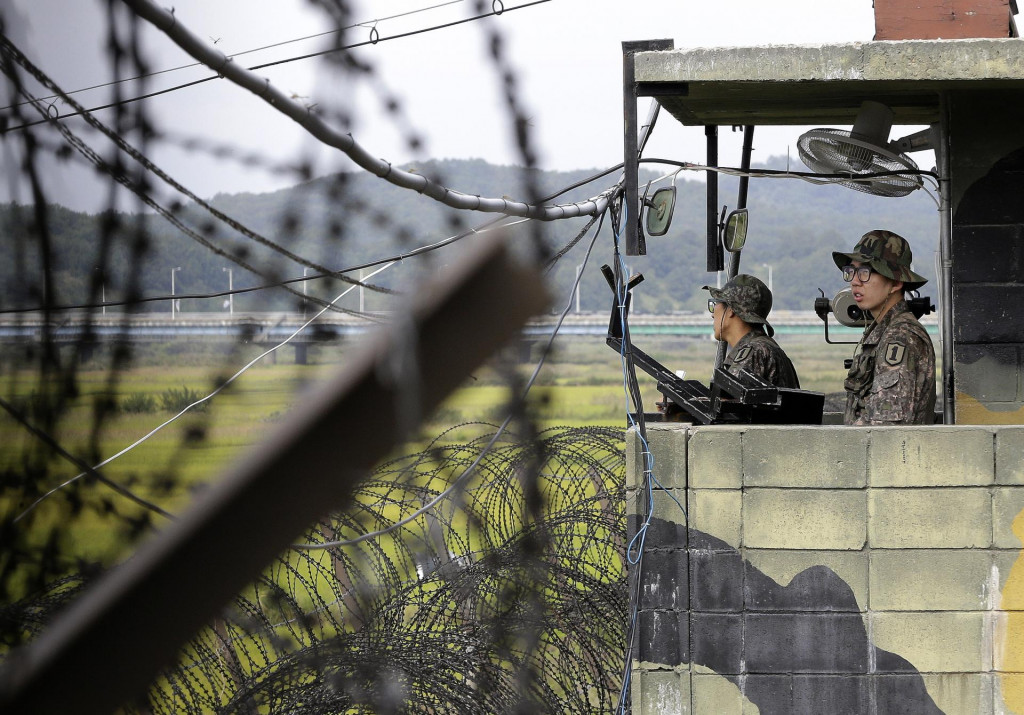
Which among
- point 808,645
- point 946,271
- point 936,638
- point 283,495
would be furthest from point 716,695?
point 283,495

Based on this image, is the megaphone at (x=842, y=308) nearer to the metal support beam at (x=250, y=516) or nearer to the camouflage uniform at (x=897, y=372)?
the camouflage uniform at (x=897, y=372)

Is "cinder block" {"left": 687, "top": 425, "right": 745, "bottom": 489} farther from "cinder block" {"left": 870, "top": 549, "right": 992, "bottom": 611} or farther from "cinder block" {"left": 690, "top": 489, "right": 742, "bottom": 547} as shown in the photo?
"cinder block" {"left": 870, "top": 549, "right": 992, "bottom": 611}

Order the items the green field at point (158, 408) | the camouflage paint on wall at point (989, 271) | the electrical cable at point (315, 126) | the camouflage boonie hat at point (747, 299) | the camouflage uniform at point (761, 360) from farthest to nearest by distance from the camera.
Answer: the camouflage boonie hat at point (747, 299)
the camouflage uniform at point (761, 360)
the camouflage paint on wall at point (989, 271)
the electrical cable at point (315, 126)
the green field at point (158, 408)

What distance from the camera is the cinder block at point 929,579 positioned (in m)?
4.09

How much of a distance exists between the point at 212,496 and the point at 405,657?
2890mm

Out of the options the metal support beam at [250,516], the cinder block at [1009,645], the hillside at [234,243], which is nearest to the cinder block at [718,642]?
the cinder block at [1009,645]

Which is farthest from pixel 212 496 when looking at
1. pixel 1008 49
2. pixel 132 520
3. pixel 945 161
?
pixel 945 161

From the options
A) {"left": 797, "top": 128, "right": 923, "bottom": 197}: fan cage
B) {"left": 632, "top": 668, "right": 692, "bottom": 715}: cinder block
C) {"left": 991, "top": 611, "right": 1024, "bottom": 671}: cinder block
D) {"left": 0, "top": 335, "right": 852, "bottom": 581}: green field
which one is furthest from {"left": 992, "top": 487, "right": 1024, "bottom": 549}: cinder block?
{"left": 0, "top": 335, "right": 852, "bottom": 581}: green field

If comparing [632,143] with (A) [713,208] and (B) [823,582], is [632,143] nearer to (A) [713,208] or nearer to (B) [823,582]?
(B) [823,582]

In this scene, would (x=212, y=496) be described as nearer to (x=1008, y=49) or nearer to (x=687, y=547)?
(x=687, y=547)

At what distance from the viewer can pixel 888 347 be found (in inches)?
184

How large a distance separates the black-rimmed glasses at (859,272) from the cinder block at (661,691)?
1947 mm

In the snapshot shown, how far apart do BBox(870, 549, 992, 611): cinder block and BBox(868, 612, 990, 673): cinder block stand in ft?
0.12

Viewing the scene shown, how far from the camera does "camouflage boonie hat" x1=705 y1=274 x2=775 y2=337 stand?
19.3ft
